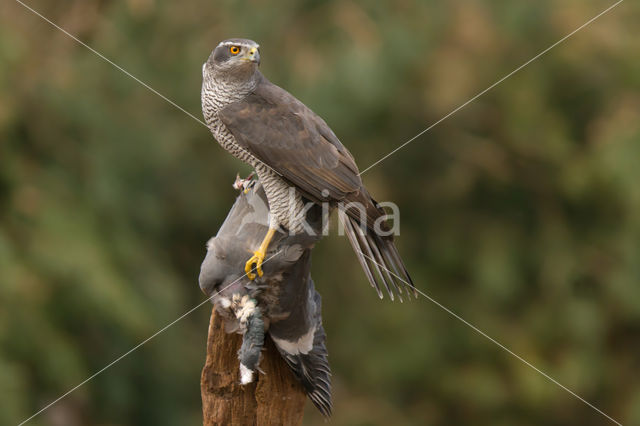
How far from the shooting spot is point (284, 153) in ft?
7.86

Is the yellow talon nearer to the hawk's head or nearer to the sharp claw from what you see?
the sharp claw

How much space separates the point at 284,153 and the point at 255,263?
14.0 inches

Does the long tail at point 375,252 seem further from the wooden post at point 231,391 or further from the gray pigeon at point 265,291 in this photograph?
the wooden post at point 231,391

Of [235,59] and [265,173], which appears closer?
[235,59]

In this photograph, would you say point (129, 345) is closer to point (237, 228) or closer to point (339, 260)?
point (339, 260)

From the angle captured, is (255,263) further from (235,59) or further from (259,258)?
(235,59)

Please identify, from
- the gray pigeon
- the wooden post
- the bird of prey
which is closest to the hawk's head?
the bird of prey

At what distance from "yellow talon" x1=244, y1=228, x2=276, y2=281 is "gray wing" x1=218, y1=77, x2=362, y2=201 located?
0.60ft

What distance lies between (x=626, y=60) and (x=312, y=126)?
3.88 m

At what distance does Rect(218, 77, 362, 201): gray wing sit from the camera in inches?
94.3

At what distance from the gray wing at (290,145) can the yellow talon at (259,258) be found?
184mm

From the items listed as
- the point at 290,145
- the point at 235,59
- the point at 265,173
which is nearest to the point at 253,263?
the point at 265,173

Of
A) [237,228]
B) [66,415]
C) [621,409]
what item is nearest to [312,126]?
[237,228]

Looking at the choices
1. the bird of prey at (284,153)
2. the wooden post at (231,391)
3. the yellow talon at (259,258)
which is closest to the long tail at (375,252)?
the bird of prey at (284,153)
